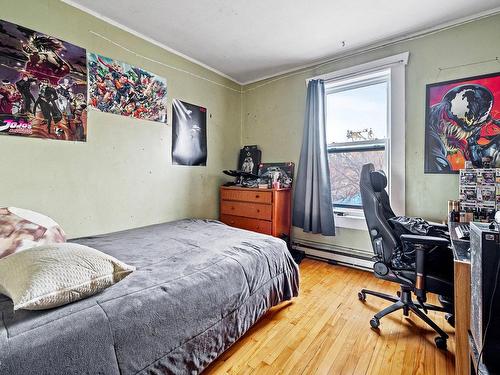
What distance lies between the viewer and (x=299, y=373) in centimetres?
129

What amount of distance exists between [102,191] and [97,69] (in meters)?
1.11

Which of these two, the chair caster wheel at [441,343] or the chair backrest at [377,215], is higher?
the chair backrest at [377,215]

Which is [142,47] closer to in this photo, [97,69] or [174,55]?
[174,55]

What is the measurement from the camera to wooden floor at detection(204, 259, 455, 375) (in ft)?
4.36

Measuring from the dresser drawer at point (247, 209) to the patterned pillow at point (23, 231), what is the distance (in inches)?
73.8

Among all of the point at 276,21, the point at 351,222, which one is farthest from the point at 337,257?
the point at 276,21

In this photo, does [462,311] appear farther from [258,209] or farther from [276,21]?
[276,21]

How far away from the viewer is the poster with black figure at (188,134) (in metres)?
2.85

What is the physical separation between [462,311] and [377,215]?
778 mm

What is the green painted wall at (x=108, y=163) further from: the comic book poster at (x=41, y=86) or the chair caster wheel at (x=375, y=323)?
the chair caster wheel at (x=375, y=323)

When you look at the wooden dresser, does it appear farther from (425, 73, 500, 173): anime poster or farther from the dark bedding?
(425, 73, 500, 173): anime poster

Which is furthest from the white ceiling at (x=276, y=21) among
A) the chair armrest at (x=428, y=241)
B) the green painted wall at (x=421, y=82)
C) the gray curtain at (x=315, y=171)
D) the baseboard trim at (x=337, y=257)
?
the baseboard trim at (x=337, y=257)

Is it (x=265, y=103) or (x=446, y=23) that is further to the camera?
(x=265, y=103)

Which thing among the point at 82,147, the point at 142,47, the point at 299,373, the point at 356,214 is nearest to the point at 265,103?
the point at 142,47
